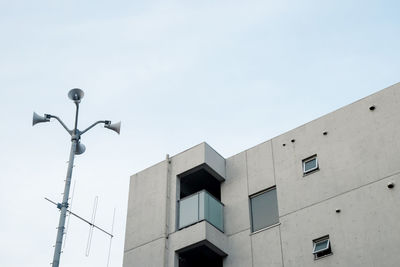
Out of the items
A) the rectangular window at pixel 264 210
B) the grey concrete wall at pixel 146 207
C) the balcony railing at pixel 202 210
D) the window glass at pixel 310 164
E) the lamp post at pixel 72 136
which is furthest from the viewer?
the grey concrete wall at pixel 146 207

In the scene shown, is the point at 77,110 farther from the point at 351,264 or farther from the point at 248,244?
the point at 351,264

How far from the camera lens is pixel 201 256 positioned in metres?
24.8

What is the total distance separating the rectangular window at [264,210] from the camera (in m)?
23.4

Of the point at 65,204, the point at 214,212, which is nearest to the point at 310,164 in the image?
the point at 214,212

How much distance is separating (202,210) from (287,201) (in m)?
3.23

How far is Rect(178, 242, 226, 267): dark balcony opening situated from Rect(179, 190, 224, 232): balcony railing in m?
0.96

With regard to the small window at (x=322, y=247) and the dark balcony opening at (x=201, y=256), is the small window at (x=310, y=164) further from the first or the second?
the dark balcony opening at (x=201, y=256)

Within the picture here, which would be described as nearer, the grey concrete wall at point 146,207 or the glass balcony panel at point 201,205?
the glass balcony panel at point 201,205

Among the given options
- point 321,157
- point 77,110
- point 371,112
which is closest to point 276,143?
point 321,157

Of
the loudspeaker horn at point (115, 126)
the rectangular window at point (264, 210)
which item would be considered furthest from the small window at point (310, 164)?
the loudspeaker horn at point (115, 126)

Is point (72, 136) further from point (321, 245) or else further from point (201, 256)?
point (321, 245)

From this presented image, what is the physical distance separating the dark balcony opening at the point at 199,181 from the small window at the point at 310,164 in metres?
3.99

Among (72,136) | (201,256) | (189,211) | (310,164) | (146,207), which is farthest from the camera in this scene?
(146,207)

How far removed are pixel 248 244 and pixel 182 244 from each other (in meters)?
2.44
